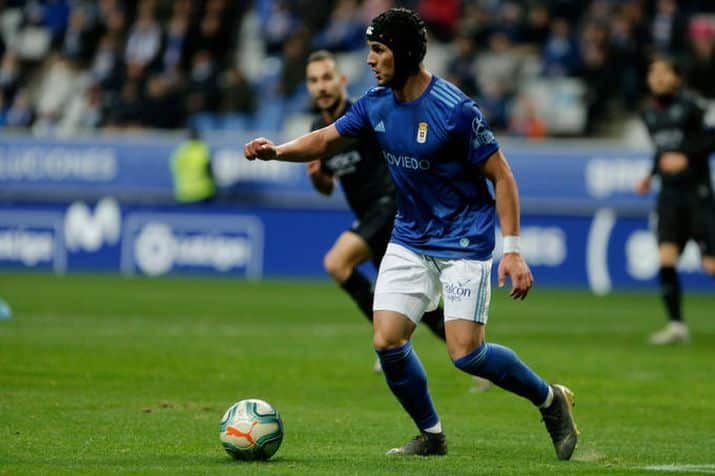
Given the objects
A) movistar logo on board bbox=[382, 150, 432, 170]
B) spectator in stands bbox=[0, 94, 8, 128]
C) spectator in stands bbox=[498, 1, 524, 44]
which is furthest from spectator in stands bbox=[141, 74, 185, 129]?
movistar logo on board bbox=[382, 150, 432, 170]

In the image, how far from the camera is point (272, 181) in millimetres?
25172

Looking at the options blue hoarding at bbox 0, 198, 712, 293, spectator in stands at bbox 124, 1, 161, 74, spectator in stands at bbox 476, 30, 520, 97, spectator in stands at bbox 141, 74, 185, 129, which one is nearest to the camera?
blue hoarding at bbox 0, 198, 712, 293

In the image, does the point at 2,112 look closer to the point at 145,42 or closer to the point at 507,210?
the point at 145,42

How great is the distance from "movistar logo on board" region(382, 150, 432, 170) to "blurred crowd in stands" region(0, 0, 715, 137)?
16846 mm

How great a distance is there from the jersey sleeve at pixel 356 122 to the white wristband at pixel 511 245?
1.02 m

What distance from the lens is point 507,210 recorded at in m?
7.71

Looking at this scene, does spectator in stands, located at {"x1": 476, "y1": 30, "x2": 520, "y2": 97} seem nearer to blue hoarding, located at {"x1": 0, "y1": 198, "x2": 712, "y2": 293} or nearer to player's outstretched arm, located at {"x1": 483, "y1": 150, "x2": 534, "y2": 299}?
blue hoarding, located at {"x1": 0, "y1": 198, "x2": 712, "y2": 293}

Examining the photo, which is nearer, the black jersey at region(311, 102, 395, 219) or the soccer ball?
the soccer ball

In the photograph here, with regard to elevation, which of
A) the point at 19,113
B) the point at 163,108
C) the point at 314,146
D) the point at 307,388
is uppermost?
the point at 314,146

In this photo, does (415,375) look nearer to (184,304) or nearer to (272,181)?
(184,304)

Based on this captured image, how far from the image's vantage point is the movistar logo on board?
7.89 meters

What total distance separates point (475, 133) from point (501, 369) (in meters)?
1.23

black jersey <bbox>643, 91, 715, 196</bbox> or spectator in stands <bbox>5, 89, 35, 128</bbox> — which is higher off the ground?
black jersey <bbox>643, 91, 715, 196</bbox>

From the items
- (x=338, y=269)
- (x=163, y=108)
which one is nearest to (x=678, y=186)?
(x=338, y=269)
